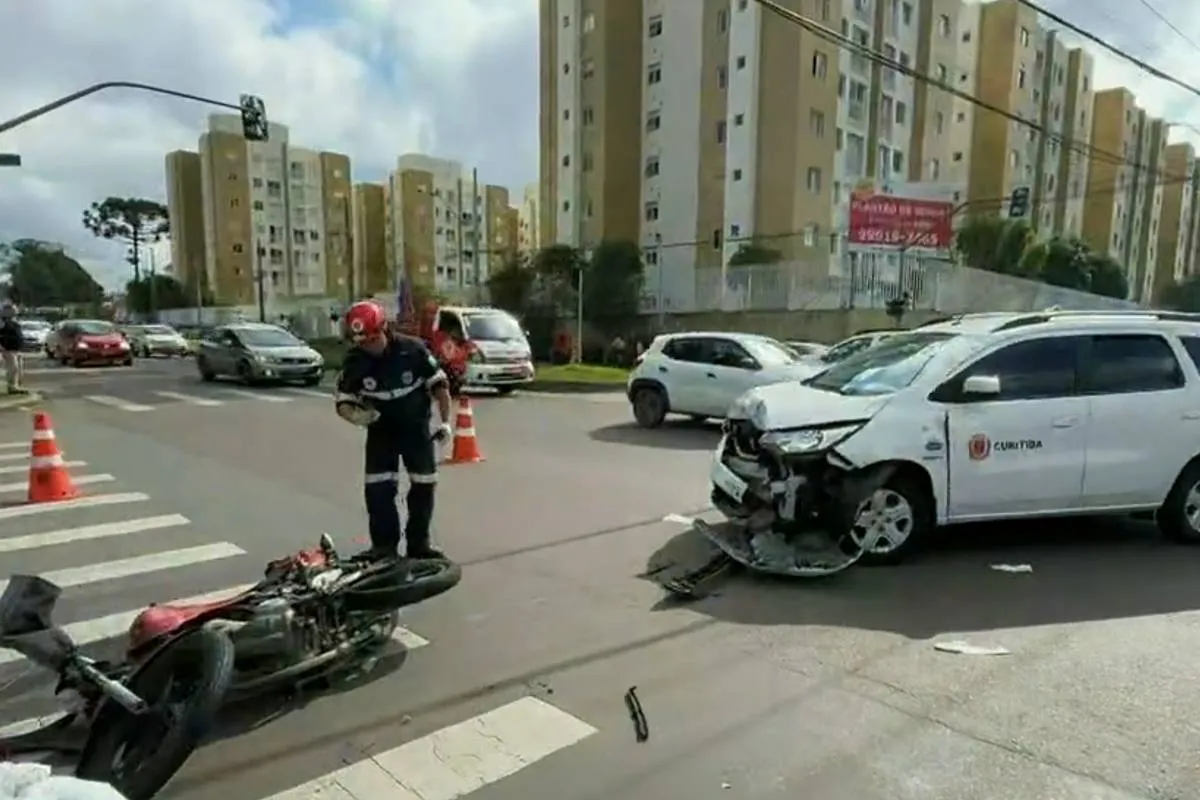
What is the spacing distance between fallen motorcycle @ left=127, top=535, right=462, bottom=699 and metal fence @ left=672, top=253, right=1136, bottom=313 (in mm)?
25088

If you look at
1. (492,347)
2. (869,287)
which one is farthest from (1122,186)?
(492,347)

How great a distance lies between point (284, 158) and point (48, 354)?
61.1 m

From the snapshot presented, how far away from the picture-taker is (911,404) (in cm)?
559

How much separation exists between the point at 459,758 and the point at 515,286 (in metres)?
34.5

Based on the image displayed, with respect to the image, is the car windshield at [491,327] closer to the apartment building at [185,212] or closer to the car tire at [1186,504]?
the car tire at [1186,504]

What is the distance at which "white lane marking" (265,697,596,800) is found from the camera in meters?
2.94

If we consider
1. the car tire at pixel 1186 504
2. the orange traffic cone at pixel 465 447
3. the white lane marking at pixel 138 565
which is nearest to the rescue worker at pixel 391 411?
the white lane marking at pixel 138 565

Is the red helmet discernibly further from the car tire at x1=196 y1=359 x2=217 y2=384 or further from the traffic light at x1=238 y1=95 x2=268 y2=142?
the car tire at x1=196 y1=359 x2=217 y2=384

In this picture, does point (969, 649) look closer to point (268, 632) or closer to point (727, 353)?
point (268, 632)

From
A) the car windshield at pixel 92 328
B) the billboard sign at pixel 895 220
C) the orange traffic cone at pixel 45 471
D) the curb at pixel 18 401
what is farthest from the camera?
the billboard sign at pixel 895 220

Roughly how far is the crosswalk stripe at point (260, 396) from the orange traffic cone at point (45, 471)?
906 cm

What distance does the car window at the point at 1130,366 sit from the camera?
19.6 feet

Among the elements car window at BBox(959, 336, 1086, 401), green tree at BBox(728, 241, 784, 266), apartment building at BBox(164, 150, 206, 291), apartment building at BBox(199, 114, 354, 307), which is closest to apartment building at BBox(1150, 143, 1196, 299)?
green tree at BBox(728, 241, 784, 266)

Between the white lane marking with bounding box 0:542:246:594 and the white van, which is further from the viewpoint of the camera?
the white van
